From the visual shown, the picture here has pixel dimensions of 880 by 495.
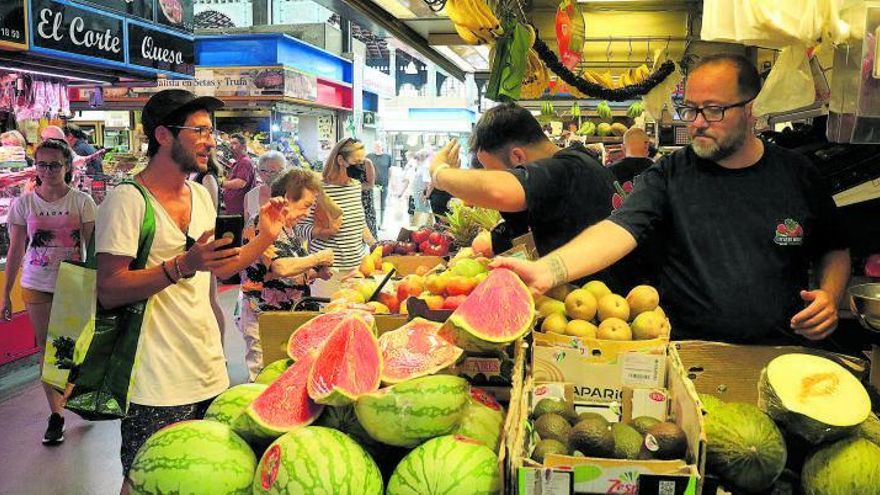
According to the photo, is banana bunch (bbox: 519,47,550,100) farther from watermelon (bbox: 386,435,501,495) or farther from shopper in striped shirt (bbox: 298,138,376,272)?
watermelon (bbox: 386,435,501,495)

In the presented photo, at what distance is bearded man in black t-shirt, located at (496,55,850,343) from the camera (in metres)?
2.46

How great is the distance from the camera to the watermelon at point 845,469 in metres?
1.49

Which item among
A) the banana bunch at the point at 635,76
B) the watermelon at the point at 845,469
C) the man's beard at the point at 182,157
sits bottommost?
the watermelon at the point at 845,469

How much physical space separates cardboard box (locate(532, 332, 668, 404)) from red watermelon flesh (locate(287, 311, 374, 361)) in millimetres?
463

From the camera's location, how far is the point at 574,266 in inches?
86.4

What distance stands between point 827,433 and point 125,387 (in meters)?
2.21

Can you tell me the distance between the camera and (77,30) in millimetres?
5836

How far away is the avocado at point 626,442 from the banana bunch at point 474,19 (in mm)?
3410

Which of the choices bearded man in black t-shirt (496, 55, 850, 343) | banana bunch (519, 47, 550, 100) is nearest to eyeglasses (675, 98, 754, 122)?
bearded man in black t-shirt (496, 55, 850, 343)

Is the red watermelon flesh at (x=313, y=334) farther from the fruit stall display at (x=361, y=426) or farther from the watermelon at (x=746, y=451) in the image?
the watermelon at (x=746, y=451)

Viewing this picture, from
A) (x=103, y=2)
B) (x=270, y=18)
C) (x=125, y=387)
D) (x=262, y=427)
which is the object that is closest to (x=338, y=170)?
(x=103, y=2)

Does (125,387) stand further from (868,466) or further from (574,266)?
(868,466)

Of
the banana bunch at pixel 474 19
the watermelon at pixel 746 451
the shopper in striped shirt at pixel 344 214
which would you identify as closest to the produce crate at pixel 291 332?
the watermelon at pixel 746 451

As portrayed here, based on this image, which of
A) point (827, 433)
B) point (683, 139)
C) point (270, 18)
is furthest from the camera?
point (270, 18)
